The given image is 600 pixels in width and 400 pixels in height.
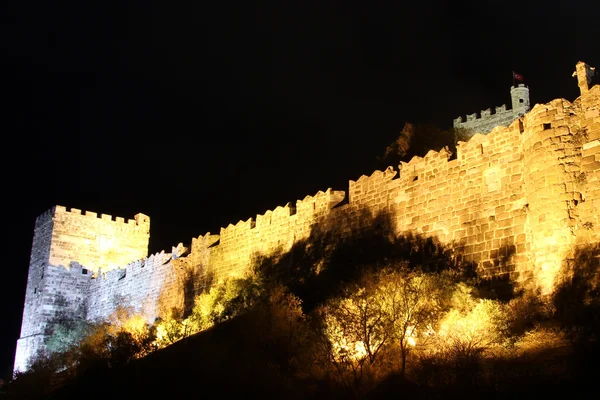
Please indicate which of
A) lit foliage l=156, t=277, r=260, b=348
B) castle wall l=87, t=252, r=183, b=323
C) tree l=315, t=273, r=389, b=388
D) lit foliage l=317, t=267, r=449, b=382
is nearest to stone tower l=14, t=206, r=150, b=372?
castle wall l=87, t=252, r=183, b=323

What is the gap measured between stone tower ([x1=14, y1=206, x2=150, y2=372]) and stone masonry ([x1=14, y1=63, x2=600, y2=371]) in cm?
732

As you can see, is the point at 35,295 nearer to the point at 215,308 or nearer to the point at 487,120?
the point at 215,308

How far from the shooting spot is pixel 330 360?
14.3 m

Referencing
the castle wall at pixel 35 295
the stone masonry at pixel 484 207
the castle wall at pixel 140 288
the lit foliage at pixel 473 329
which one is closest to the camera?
the lit foliage at pixel 473 329

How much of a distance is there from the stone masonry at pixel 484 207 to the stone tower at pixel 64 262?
7316mm

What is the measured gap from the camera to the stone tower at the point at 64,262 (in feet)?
120

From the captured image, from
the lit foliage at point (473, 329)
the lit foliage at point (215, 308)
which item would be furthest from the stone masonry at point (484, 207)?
the lit foliage at point (215, 308)

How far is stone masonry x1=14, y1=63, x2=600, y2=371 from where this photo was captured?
14469 millimetres

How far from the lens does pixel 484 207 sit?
17.1 meters

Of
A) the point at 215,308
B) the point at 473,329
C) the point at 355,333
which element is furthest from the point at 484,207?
the point at 215,308

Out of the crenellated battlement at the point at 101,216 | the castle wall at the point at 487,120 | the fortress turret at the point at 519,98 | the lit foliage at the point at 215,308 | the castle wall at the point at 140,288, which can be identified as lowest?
the lit foliage at the point at 215,308

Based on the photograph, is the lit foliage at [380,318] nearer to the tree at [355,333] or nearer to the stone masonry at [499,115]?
A: the tree at [355,333]

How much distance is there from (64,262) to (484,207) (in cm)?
2796

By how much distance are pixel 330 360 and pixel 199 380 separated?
4.05m
